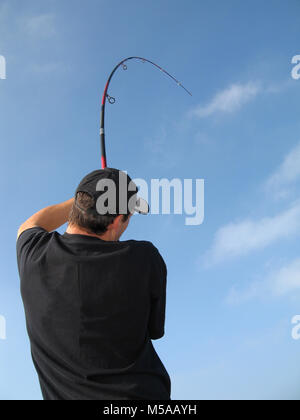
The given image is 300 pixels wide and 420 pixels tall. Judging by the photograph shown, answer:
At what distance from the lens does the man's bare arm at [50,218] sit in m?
2.35

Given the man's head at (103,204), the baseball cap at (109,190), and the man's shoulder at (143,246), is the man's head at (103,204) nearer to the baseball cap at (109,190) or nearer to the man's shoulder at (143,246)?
the baseball cap at (109,190)

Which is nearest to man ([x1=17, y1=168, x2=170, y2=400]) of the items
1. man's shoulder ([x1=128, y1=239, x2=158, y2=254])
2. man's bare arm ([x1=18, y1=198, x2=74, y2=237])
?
man's shoulder ([x1=128, y1=239, x2=158, y2=254])

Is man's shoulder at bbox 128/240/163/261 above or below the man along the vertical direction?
above

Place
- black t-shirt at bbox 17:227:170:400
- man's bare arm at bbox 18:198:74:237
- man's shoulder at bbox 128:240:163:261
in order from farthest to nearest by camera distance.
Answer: man's bare arm at bbox 18:198:74:237, man's shoulder at bbox 128:240:163:261, black t-shirt at bbox 17:227:170:400

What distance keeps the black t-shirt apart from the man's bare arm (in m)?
0.35

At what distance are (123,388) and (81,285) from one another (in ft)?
1.90

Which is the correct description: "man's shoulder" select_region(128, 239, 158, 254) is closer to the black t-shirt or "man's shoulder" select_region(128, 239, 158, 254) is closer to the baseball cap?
the black t-shirt

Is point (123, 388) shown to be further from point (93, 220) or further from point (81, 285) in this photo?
point (93, 220)

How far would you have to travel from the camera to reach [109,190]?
214 centimetres

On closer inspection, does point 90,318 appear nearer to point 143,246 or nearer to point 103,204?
point 143,246

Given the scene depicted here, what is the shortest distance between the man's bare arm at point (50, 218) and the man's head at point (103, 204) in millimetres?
349

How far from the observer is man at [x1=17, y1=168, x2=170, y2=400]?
6.08 feet
